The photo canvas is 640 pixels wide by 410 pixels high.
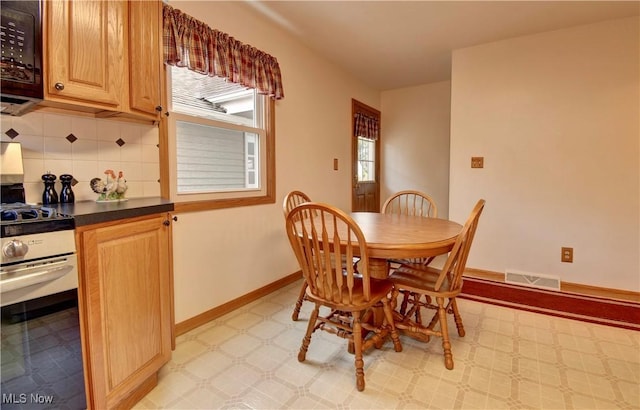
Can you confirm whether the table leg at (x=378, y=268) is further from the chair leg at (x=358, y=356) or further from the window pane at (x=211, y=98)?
the window pane at (x=211, y=98)

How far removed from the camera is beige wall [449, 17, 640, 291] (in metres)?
2.67

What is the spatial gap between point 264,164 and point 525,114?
8.04ft

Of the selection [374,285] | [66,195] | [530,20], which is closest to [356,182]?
[530,20]

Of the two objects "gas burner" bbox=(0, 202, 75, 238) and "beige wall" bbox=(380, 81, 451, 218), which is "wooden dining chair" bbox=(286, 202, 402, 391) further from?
"beige wall" bbox=(380, 81, 451, 218)

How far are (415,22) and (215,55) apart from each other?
166cm

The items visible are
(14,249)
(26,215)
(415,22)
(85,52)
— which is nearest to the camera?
(14,249)

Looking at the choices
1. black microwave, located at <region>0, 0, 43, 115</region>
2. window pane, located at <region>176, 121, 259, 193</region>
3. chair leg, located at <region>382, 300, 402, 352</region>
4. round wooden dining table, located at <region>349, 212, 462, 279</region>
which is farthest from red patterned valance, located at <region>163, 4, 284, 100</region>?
chair leg, located at <region>382, 300, 402, 352</region>

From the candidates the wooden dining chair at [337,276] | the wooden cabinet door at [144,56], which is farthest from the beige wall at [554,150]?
the wooden cabinet door at [144,56]

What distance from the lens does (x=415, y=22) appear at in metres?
2.64

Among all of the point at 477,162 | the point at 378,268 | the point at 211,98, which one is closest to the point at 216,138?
the point at 211,98

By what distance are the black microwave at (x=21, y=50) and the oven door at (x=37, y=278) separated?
2.11 feet

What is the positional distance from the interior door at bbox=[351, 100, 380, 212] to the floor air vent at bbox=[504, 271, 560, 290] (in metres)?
1.90

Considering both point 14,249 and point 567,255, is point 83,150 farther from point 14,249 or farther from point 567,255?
point 567,255

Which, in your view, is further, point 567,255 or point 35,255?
point 567,255
